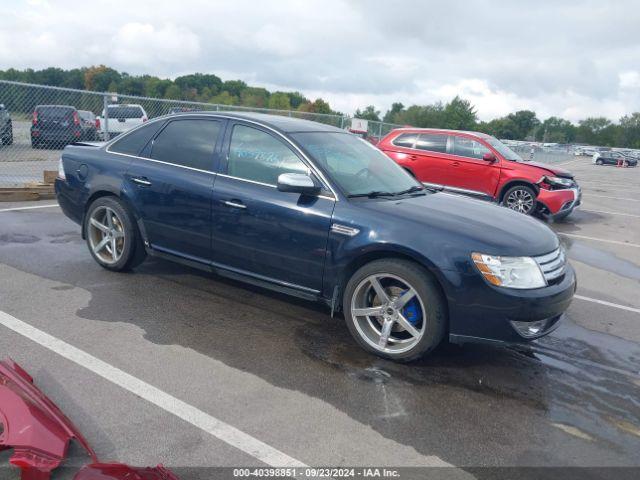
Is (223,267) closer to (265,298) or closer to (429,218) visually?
(265,298)

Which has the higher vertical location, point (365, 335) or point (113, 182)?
point (113, 182)

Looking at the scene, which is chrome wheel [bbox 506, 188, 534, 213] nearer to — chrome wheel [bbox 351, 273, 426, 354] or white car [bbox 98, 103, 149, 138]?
chrome wheel [bbox 351, 273, 426, 354]

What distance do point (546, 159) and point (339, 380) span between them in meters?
33.2

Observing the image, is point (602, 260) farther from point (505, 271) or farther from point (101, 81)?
point (101, 81)

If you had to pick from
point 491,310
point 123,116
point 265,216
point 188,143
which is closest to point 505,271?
point 491,310

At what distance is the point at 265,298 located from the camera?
5008 millimetres

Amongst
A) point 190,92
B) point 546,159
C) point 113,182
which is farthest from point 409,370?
point 190,92

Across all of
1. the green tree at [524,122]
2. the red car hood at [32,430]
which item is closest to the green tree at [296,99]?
the green tree at [524,122]

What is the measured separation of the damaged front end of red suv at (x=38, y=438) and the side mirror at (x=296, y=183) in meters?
2.08

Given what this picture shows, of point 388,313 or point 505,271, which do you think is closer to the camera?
point 505,271

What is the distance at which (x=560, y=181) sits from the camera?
35.1 ft

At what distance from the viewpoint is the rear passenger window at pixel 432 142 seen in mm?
11125

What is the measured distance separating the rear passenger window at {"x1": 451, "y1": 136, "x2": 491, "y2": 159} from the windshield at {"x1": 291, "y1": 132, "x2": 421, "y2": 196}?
20.3ft

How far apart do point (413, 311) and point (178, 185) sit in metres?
2.31
